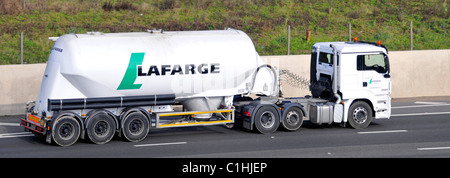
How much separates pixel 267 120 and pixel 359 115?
2.91 meters

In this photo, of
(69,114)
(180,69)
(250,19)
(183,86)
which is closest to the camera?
(69,114)

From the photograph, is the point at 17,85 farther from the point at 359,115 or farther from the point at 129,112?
the point at 359,115

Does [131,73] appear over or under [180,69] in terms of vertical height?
under

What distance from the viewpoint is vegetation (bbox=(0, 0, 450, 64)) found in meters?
35.8

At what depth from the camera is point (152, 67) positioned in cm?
2003

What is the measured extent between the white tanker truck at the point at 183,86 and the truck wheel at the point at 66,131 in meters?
0.03

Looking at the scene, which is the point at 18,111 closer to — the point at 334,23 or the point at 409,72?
the point at 409,72

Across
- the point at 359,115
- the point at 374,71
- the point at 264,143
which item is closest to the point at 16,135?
the point at 264,143

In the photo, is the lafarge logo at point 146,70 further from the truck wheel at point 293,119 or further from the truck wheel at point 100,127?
the truck wheel at point 293,119

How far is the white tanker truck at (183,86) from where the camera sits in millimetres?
19453
